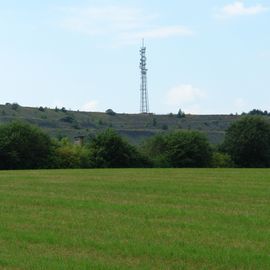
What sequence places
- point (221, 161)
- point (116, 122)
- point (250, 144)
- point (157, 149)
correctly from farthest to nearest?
point (116, 122) < point (250, 144) < point (157, 149) < point (221, 161)

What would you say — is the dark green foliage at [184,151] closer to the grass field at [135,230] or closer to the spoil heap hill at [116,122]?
the spoil heap hill at [116,122]

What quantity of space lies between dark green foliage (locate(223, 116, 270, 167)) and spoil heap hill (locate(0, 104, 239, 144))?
26.1 meters

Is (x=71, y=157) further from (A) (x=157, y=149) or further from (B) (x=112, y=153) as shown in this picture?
(A) (x=157, y=149)

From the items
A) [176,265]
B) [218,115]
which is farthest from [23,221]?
[218,115]

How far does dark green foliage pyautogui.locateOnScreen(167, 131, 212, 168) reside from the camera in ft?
284

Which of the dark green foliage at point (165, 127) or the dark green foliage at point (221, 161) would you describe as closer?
the dark green foliage at point (221, 161)

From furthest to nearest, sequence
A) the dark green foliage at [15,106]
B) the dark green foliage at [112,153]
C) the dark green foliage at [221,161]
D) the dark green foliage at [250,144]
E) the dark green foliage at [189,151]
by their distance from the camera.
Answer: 1. the dark green foliage at [15,106]
2. the dark green foliage at [250,144]
3. the dark green foliage at [221,161]
4. the dark green foliage at [189,151]
5. the dark green foliage at [112,153]

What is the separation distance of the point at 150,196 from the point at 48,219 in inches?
300

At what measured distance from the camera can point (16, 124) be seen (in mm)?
80812

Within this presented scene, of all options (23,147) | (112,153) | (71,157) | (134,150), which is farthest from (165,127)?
(23,147)

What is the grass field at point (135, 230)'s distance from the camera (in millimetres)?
12250

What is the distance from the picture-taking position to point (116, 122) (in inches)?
5448

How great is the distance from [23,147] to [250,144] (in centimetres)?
3328

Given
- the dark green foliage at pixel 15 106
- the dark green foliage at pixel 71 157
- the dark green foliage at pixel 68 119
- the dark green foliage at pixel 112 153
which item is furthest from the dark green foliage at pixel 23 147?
the dark green foliage at pixel 15 106
